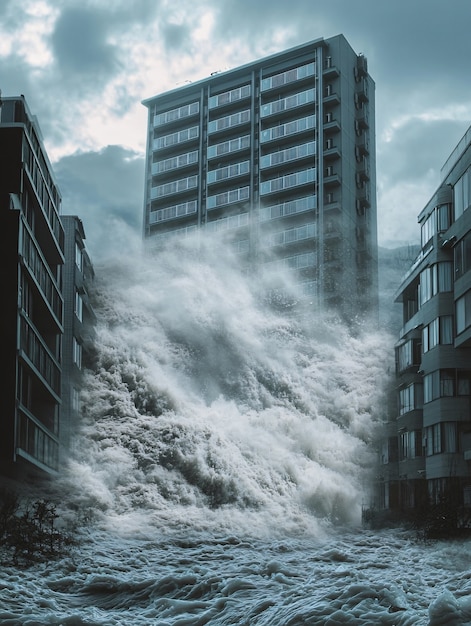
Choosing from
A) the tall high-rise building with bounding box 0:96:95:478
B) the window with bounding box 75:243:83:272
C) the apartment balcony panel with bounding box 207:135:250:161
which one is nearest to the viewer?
the tall high-rise building with bounding box 0:96:95:478

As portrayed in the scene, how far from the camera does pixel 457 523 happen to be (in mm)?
23703

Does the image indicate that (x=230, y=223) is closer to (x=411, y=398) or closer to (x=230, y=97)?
(x=230, y=97)

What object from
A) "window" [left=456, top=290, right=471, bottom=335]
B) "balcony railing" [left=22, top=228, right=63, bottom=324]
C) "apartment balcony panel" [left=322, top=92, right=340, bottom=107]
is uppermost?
"apartment balcony panel" [left=322, top=92, right=340, bottom=107]

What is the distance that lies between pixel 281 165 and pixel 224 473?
28.1 meters

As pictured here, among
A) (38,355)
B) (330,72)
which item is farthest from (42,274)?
(330,72)

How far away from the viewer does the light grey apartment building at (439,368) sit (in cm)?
2772

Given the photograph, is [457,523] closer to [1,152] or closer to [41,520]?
[41,520]

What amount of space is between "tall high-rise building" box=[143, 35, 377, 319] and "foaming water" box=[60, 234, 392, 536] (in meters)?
5.15

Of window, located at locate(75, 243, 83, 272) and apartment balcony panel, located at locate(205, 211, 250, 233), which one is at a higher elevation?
apartment balcony panel, located at locate(205, 211, 250, 233)

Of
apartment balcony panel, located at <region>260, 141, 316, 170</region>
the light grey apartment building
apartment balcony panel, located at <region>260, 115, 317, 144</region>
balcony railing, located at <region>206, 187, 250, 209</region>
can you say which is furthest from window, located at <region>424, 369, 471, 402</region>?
balcony railing, located at <region>206, 187, 250, 209</region>

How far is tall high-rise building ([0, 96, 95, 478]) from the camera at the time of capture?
24.1 m

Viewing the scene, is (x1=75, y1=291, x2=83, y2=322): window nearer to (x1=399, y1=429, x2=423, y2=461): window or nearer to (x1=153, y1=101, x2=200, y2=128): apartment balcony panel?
(x1=399, y1=429, x2=423, y2=461): window

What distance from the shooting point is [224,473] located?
100.0ft

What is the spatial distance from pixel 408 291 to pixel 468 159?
8883 millimetres
